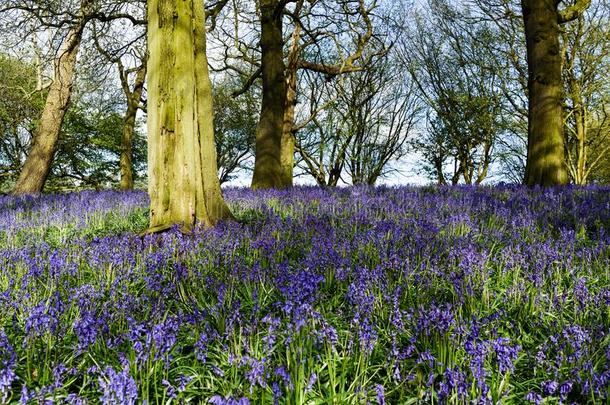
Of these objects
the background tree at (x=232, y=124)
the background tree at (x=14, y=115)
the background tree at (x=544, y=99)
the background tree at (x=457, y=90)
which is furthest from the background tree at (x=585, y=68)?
the background tree at (x=14, y=115)

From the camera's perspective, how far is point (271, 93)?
43.8ft

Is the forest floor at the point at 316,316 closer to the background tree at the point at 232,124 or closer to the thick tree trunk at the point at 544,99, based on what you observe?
the thick tree trunk at the point at 544,99

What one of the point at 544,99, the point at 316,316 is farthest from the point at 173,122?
the point at 544,99

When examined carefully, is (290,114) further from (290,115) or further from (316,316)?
(316,316)

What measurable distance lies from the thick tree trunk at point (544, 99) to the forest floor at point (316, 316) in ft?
14.2

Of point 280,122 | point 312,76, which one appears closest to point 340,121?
point 312,76

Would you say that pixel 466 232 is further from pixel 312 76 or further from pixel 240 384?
pixel 312 76

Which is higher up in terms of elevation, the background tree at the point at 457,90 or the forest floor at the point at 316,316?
the background tree at the point at 457,90

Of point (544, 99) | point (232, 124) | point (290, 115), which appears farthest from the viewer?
point (232, 124)

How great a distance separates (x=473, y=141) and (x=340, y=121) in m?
8.95

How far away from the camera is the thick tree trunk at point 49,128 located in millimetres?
12047

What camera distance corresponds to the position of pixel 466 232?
4.51 m

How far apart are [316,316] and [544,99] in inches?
367

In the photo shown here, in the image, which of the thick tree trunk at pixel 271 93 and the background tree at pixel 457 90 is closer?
the thick tree trunk at pixel 271 93
